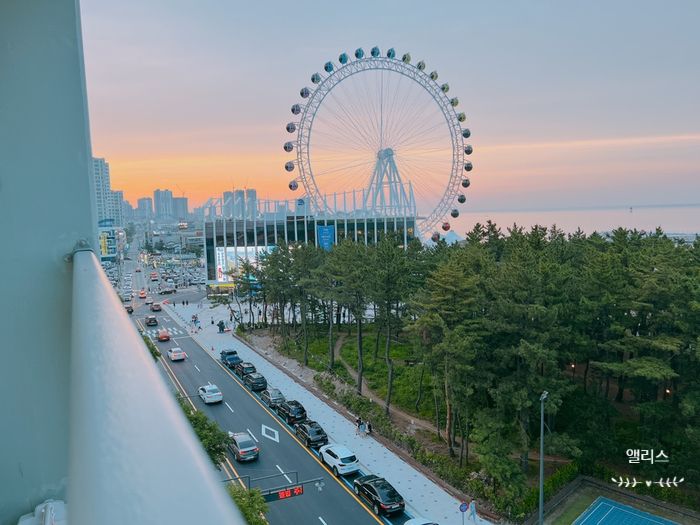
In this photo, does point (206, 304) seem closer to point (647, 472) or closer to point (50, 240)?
point (647, 472)

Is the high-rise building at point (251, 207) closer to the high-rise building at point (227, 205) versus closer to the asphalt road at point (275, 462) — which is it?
the high-rise building at point (227, 205)

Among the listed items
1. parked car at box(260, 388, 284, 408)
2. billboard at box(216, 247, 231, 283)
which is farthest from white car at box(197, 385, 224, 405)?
billboard at box(216, 247, 231, 283)

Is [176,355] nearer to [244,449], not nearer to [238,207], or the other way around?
[244,449]

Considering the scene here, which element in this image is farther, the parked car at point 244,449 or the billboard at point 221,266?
the billboard at point 221,266

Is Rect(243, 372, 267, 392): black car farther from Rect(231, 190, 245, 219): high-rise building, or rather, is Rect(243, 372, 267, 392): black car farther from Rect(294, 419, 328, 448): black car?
Rect(231, 190, 245, 219): high-rise building

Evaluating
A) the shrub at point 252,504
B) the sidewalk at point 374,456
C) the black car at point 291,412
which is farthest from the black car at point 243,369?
the shrub at point 252,504

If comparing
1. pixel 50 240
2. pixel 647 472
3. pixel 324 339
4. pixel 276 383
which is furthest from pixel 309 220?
pixel 50 240
